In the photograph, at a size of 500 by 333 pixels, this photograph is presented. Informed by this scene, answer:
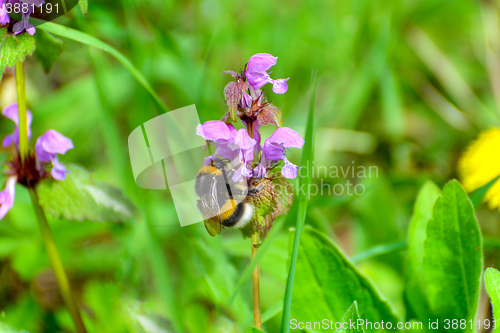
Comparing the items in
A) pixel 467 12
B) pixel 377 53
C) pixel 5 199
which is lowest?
pixel 5 199

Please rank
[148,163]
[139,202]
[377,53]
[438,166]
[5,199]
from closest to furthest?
[5,199]
[139,202]
[148,163]
[438,166]
[377,53]

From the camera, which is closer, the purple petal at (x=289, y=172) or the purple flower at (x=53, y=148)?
the purple petal at (x=289, y=172)

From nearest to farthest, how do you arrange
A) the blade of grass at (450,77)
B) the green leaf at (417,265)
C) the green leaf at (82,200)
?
the green leaf at (82,200) < the green leaf at (417,265) < the blade of grass at (450,77)

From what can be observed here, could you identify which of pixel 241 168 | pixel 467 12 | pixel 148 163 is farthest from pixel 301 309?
pixel 467 12

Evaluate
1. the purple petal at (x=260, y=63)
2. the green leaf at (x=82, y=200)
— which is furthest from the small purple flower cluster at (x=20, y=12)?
the purple petal at (x=260, y=63)

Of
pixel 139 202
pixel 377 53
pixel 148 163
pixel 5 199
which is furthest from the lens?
pixel 377 53

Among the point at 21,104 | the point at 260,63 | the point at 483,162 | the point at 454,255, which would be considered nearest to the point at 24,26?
the point at 21,104

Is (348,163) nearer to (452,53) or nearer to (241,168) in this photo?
(452,53)

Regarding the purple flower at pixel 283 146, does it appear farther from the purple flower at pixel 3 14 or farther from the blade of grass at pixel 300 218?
the purple flower at pixel 3 14

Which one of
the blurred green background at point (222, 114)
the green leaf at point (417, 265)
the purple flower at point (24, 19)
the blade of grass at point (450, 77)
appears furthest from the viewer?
the blade of grass at point (450, 77)
